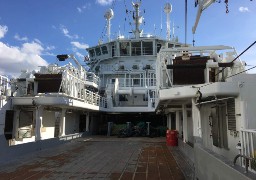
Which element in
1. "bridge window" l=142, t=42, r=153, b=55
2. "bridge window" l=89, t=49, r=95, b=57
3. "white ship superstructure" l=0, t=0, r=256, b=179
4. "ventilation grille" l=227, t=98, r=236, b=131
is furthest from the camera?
"bridge window" l=89, t=49, r=95, b=57

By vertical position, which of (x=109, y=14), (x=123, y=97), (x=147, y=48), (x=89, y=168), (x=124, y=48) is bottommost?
(x=89, y=168)

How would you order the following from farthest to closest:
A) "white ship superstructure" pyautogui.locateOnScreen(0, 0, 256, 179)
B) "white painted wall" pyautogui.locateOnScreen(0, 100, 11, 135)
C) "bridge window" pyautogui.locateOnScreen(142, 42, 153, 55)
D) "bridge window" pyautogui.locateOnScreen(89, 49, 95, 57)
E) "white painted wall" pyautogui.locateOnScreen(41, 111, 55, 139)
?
1. "bridge window" pyautogui.locateOnScreen(89, 49, 95, 57)
2. "bridge window" pyautogui.locateOnScreen(142, 42, 153, 55)
3. "white painted wall" pyautogui.locateOnScreen(41, 111, 55, 139)
4. "white painted wall" pyautogui.locateOnScreen(0, 100, 11, 135)
5. "white ship superstructure" pyautogui.locateOnScreen(0, 0, 256, 179)

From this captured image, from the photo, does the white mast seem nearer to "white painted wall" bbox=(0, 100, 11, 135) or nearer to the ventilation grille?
"white painted wall" bbox=(0, 100, 11, 135)

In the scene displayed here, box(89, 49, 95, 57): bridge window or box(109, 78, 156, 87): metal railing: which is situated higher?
box(89, 49, 95, 57): bridge window

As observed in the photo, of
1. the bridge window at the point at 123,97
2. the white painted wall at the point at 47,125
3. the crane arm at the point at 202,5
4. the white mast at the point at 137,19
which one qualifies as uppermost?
the white mast at the point at 137,19

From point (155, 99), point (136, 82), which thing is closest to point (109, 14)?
point (136, 82)

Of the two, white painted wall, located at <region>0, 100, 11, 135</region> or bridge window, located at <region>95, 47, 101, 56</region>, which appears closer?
white painted wall, located at <region>0, 100, 11, 135</region>

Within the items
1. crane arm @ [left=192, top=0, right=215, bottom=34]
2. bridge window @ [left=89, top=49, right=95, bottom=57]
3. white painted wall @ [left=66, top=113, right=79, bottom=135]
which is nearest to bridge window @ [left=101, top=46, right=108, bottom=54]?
bridge window @ [left=89, top=49, right=95, bottom=57]

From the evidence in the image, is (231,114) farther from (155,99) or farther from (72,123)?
(72,123)

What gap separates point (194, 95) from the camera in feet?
30.1

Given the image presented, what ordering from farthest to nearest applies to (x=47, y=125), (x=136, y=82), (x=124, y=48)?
(x=124, y=48)
(x=136, y=82)
(x=47, y=125)

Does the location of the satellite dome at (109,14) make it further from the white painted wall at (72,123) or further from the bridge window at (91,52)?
the white painted wall at (72,123)

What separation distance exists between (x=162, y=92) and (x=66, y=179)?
5.12 meters

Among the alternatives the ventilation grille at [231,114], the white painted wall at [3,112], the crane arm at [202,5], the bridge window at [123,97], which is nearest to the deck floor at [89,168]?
the white painted wall at [3,112]
